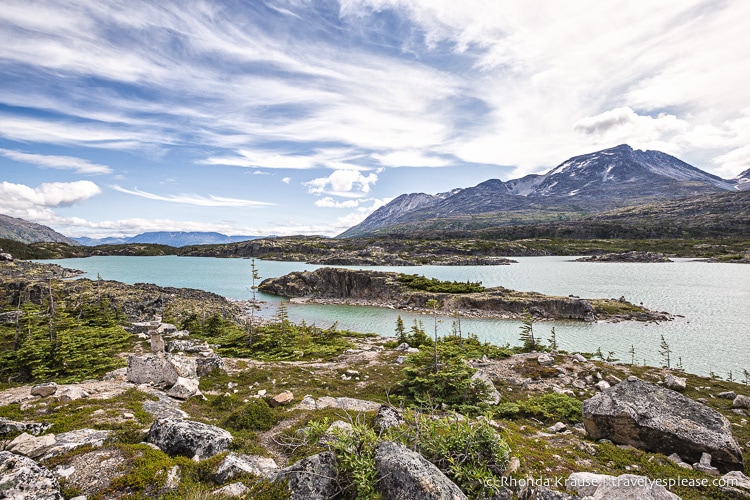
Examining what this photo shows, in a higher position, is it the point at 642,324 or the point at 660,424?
the point at 660,424

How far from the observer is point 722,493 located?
803cm

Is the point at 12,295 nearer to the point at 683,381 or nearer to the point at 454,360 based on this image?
the point at 454,360

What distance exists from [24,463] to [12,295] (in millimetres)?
64270

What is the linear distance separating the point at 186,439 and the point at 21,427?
4723 mm

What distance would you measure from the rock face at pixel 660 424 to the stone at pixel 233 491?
1186 centimetres

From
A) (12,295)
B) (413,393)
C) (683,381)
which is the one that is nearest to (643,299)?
(683,381)

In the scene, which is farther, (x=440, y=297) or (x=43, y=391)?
(x=440, y=297)

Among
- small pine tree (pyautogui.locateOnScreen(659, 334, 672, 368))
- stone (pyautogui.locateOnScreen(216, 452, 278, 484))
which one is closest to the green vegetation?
small pine tree (pyautogui.locateOnScreen(659, 334, 672, 368))

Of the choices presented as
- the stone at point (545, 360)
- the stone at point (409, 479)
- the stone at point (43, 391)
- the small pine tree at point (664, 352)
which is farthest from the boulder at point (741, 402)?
the stone at point (43, 391)

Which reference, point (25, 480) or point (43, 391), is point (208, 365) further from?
point (25, 480)

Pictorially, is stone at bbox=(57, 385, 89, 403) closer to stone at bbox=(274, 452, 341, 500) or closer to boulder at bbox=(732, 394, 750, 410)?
stone at bbox=(274, 452, 341, 500)

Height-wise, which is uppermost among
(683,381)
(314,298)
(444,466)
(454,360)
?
(444,466)

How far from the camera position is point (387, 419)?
348 inches

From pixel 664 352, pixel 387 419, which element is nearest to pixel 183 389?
pixel 387 419
